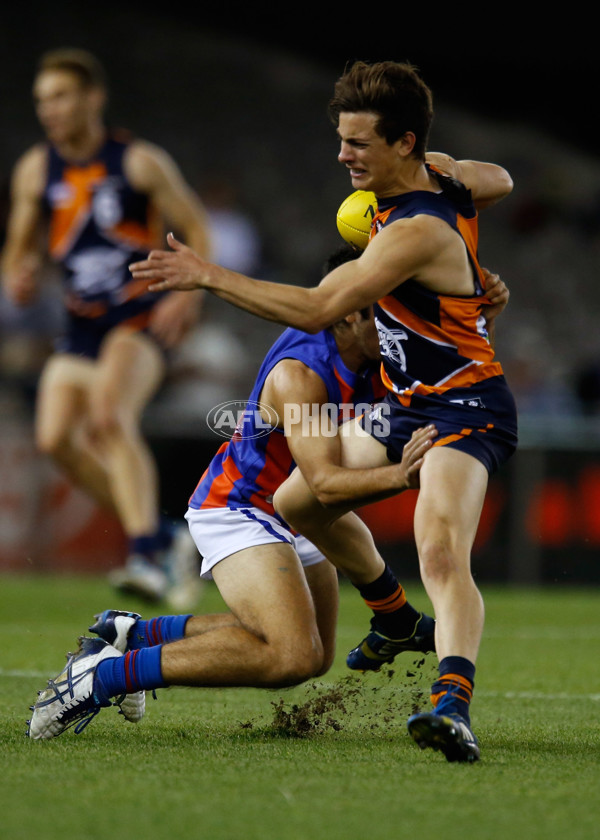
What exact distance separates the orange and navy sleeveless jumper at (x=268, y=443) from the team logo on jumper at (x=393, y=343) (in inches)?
12.5

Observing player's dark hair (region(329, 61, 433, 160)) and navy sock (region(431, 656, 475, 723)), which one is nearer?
navy sock (region(431, 656, 475, 723))

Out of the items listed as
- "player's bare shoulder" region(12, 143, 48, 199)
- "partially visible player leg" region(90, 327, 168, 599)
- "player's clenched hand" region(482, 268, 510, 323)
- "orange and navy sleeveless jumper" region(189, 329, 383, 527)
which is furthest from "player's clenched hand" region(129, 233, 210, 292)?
"player's bare shoulder" region(12, 143, 48, 199)

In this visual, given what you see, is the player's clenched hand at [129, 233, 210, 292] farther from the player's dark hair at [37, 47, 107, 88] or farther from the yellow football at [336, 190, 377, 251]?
the player's dark hair at [37, 47, 107, 88]

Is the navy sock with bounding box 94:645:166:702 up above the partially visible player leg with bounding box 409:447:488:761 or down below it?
below

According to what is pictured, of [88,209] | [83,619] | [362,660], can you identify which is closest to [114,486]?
[83,619]

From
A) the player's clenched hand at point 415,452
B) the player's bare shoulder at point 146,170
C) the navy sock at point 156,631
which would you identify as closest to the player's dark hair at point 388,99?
the player's clenched hand at point 415,452

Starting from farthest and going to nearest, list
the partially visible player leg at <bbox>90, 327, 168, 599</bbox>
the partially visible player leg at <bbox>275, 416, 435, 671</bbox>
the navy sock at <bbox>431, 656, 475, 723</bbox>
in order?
the partially visible player leg at <bbox>90, 327, 168, 599</bbox>, the partially visible player leg at <bbox>275, 416, 435, 671</bbox>, the navy sock at <bbox>431, 656, 475, 723</bbox>

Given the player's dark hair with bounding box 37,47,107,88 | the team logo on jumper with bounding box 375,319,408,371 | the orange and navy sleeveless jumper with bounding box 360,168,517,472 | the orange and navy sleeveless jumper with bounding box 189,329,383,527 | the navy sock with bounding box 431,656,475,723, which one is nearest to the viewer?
the navy sock with bounding box 431,656,475,723

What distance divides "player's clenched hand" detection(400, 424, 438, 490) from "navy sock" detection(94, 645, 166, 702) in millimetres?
952

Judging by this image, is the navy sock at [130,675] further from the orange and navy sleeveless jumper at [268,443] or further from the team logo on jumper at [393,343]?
the team logo on jumper at [393,343]

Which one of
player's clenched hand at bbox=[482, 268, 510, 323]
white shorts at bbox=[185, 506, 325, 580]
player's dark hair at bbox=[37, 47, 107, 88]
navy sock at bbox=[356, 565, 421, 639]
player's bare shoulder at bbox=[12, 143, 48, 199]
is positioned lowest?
navy sock at bbox=[356, 565, 421, 639]

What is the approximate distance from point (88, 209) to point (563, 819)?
6.11m

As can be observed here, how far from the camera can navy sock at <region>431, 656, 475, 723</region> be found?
Result: 3561 millimetres

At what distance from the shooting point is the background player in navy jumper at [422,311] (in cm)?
377
